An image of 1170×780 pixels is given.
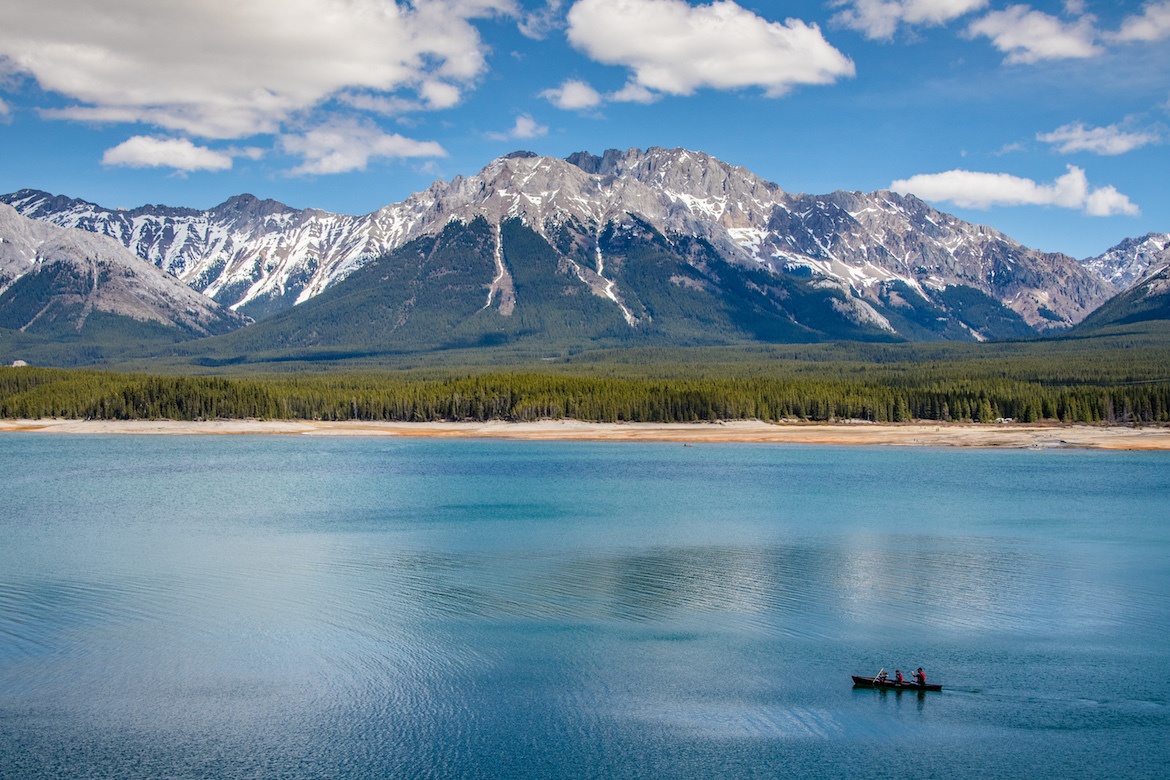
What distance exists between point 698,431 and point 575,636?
116 metres

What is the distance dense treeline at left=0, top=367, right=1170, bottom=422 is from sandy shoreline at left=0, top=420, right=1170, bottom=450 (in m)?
3.72

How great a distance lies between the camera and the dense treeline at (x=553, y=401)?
163 meters

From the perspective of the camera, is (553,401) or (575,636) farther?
(553,401)

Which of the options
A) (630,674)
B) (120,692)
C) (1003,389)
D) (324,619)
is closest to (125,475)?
(324,619)

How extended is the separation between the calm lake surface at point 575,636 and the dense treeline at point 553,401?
86.8 meters

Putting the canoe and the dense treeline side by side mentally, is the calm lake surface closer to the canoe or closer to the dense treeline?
the canoe

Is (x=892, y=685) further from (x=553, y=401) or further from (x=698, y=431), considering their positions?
(x=553, y=401)

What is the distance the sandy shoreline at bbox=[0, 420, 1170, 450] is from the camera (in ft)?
442

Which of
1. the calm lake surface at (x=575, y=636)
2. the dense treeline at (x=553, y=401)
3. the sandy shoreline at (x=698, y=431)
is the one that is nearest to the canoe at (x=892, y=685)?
the calm lake surface at (x=575, y=636)

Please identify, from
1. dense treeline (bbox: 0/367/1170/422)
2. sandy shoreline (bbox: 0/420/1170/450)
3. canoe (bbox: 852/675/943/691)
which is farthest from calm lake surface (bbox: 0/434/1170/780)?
dense treeline (bbox: 0/367/1170/422)

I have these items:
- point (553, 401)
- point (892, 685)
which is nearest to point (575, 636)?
point (892, 685)

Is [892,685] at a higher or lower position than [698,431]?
lower

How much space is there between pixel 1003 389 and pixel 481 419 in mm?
82695

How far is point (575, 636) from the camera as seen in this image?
38.9 metres
